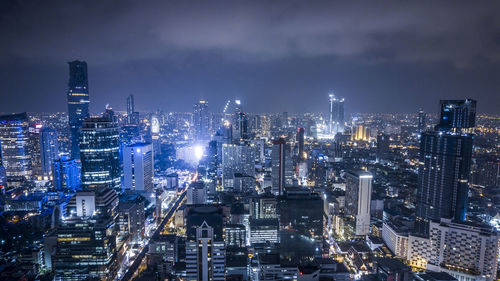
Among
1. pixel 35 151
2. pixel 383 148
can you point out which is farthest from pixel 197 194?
pixel 383 148

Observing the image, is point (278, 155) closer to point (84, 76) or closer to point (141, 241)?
point (141, 241)

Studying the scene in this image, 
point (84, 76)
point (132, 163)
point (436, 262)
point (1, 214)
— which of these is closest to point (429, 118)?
point (436, 262)

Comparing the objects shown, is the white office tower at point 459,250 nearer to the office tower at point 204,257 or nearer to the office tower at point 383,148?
the office tower at point 204,257

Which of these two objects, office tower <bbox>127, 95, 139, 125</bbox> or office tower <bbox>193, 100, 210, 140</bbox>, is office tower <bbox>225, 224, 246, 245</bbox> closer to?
office tower <bbox>127, 95, 139, 125</bbox>

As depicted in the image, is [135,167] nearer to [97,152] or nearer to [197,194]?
[97,152]

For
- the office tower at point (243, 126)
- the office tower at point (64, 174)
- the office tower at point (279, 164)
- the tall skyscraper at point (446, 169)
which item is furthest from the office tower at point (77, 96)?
the tall skyscraper at point (446, 169)

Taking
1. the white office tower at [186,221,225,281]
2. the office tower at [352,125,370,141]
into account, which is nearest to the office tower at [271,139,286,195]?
the white office tower at [186,221,225,281]
